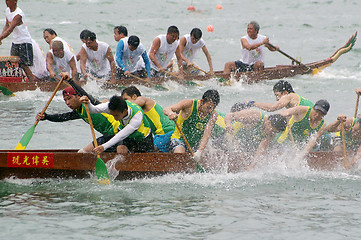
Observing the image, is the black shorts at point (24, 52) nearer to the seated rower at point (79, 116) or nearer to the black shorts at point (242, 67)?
the seated rower at point (79, 116)

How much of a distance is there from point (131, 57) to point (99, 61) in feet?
2.34

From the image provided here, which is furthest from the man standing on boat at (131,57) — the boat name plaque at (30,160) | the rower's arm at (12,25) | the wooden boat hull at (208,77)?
the boat name plaque at (30,160)

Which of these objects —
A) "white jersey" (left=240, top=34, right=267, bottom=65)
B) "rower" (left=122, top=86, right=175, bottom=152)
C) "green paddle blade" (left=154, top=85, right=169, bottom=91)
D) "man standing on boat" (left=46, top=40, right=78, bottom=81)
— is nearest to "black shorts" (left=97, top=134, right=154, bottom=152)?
"rower" (left=122, top=86, right=175, bottom=152)

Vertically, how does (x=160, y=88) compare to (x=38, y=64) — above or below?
below

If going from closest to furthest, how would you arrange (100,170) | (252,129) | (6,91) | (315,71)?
(100,170) < (252,129) < (6,91) < (315,71)

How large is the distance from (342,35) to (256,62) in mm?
10128

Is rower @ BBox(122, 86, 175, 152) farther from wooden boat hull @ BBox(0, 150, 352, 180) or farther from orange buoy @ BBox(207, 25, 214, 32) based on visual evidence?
orange buoy @ BBox(207, 25, 214, 32)

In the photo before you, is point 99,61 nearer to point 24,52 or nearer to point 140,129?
point 24,52

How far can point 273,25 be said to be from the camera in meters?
26.1

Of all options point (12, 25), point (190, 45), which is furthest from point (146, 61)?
point (12, 25)

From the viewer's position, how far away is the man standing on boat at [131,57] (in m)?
12.9

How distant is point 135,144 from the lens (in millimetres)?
7898

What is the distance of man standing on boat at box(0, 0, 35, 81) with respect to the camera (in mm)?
12281

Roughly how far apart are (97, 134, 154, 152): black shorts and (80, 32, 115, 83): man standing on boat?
16.6 ft
